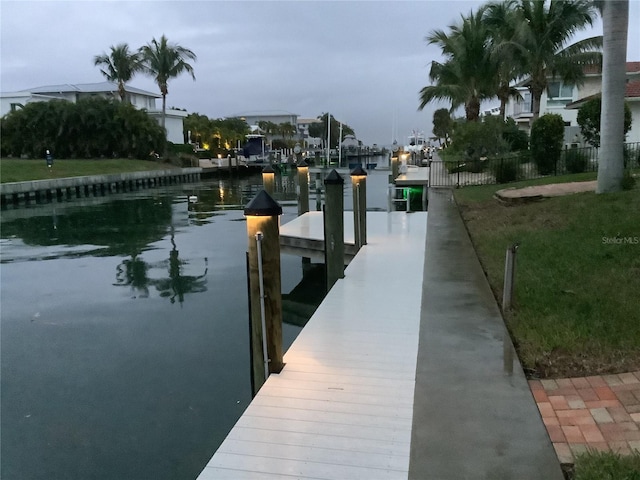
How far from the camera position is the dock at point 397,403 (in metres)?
3.59

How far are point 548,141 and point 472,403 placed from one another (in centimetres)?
1876

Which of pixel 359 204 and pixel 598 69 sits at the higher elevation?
pixel 598 69

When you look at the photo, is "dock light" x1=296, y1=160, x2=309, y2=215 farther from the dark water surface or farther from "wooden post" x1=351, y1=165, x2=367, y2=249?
"wooden post" x1=351, y1=165, x2=367, y2=249

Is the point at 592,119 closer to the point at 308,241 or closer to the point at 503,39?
the point at 503,39

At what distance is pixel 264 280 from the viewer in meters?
5.03

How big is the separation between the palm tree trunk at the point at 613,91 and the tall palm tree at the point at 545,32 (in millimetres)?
13537

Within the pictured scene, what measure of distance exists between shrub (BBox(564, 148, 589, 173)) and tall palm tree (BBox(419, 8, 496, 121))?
1044 cm

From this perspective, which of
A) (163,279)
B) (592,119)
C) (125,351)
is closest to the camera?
(125,351)

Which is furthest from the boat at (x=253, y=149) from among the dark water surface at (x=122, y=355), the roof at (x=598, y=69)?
the dark water surface at (x=122, y=355)

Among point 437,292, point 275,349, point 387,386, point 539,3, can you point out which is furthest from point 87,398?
point 539,3

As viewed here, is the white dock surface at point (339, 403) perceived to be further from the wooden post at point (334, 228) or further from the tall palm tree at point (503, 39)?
the tall palm tree at point (503, 39)

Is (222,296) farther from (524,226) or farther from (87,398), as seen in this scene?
(524,226)

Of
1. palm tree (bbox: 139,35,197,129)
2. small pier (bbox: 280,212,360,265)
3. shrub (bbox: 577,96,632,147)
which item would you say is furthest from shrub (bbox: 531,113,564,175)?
palm tree (bbox: 139,35,197,129)

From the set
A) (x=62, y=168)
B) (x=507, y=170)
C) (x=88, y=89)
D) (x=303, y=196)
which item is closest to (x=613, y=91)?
(x=303, y=196)
